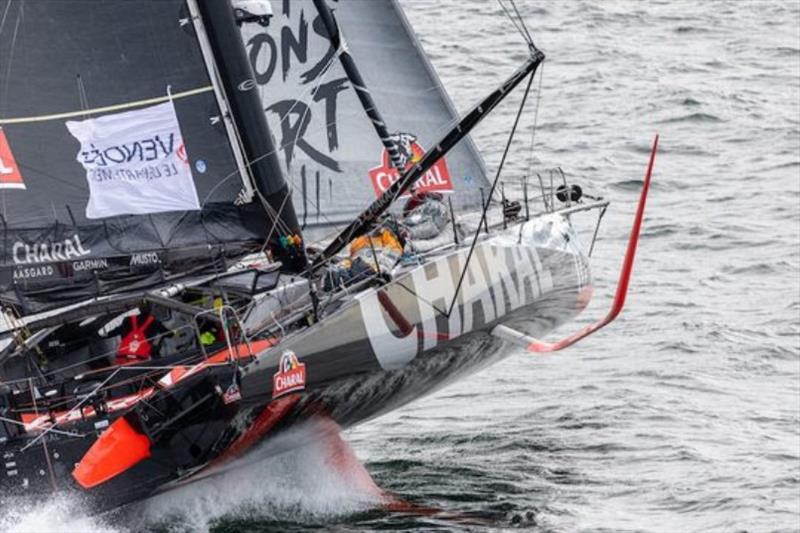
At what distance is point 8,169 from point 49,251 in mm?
726

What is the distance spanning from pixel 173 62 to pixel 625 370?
18.7 feet

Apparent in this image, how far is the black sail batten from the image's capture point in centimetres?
1357

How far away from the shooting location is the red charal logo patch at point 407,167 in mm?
16688

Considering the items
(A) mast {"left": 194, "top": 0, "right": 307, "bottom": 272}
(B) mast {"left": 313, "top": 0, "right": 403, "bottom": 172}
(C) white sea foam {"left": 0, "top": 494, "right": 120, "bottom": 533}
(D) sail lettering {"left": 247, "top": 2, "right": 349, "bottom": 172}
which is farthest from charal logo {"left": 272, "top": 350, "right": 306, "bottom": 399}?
(D) sail lettering {"left": 247, "top": 2, "right": 349, "bottom": 172}

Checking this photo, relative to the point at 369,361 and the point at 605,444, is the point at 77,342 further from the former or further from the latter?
the point at 605,444

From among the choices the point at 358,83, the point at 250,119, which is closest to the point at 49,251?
the point at 250,119

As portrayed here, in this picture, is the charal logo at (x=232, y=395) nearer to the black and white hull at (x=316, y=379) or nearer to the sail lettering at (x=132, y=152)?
the black and white hull at (x=316, y=379)

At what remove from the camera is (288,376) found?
13422 mm

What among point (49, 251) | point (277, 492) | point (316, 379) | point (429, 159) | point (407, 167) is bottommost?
point (277, 492)

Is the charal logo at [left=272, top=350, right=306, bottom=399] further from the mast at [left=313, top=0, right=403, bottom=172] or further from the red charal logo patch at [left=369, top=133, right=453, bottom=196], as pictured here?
the mast at [left=313, top=0, right=403, bottom=172]

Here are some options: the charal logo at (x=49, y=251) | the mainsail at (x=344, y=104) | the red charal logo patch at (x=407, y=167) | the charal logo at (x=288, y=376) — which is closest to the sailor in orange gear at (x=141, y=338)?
the charal logo at (x=49, y=251)

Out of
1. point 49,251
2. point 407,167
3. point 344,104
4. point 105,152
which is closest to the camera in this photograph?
point 49,251

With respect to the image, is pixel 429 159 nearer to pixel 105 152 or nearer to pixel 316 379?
pixel 316 379

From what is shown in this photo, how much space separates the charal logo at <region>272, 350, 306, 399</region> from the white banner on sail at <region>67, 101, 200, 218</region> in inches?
78.1
